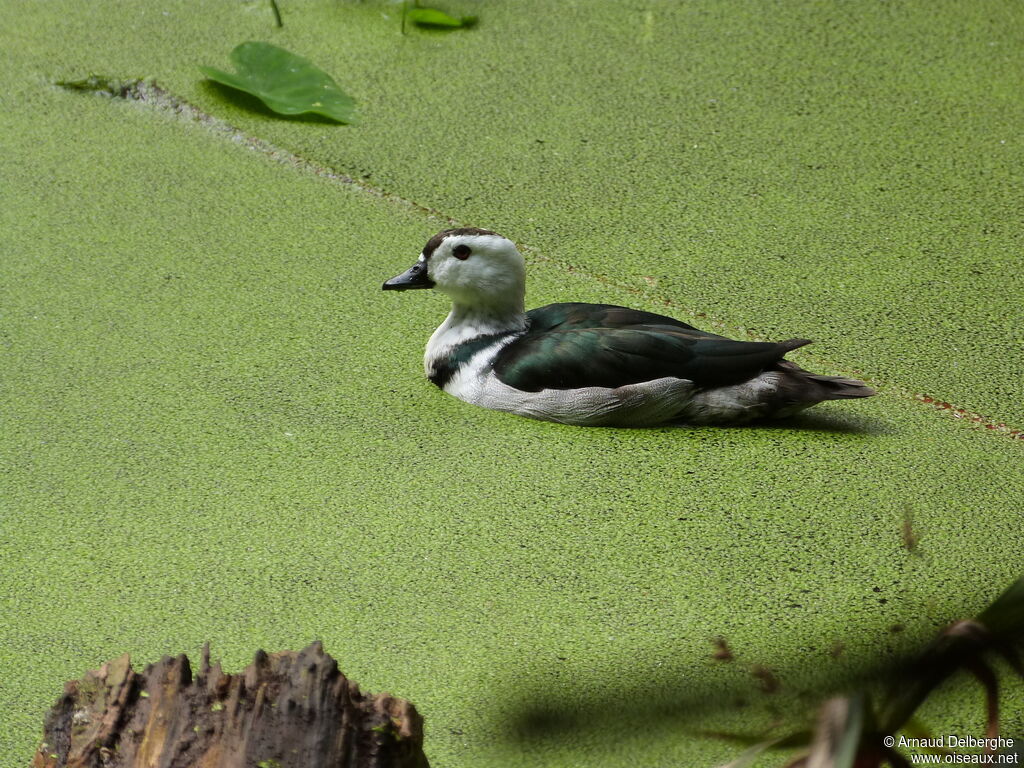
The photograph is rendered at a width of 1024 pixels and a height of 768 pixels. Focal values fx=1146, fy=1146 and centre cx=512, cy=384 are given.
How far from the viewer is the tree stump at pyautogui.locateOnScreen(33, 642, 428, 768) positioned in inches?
42.7

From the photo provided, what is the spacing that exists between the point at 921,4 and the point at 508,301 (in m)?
2.47

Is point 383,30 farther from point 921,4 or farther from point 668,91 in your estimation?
point 921,4

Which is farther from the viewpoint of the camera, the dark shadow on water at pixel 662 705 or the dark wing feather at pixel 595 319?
the dark wing feather at pixel 595 319

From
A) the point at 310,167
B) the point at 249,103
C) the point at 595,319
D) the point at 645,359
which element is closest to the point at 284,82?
the point at 249,103

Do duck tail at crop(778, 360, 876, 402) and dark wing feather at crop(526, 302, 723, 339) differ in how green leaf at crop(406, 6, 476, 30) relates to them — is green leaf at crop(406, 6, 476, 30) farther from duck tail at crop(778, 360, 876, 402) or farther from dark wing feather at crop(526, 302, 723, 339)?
duck tail at crop(778, 360, 876, 402)

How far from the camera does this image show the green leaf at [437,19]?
366 centimetres

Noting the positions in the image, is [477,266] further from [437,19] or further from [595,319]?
[437,19]

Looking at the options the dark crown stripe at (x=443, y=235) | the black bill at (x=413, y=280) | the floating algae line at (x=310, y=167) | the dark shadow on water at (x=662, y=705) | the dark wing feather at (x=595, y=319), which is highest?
the dark shadow on water at (x=662, y=705)

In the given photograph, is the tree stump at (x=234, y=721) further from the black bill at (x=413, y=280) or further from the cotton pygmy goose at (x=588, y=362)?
the black bill at (x=413, y=280)

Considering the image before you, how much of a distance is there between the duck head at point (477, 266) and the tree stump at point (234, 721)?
111 centimetres

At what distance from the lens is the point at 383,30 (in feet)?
12.0

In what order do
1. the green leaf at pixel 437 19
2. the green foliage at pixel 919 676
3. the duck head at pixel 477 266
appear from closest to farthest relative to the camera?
the green foliage at pixel 919 676
the duck head at pixel 477 266
the green leaf at pixel 437 19

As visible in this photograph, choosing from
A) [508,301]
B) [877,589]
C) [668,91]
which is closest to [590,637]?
[877,589]

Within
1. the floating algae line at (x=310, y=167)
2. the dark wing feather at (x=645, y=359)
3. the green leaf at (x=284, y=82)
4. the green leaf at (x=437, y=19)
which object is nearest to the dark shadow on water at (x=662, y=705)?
the dark wing feather at (x=645, y=359)
